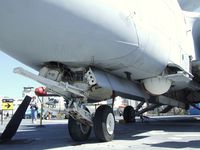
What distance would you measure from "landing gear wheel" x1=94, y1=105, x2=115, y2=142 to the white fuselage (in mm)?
1045

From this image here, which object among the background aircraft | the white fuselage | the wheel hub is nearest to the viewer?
the white fuselage

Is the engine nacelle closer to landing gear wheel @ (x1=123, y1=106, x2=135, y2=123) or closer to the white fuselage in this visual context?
the white fuselage

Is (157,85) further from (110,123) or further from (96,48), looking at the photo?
(96,48)

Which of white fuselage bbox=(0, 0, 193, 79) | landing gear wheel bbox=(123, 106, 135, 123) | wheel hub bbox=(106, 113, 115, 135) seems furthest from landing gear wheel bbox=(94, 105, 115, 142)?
landing gear wheel bbox=(123, 106, 135, 123)

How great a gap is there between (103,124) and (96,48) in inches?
76.1

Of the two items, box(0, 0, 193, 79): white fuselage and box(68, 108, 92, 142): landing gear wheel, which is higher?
box(0, 0, 193, 79): white fuselage

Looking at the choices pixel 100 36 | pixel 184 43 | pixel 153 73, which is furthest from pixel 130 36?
pixel 184 43

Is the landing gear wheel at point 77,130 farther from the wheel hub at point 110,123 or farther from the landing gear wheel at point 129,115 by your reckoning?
the landing gear wheel at point 129,115

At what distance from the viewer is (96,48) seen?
25.7ft

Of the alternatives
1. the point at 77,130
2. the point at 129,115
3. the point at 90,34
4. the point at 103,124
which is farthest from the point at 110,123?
the point at 129,115

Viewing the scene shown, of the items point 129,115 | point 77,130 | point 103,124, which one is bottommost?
point 77,130

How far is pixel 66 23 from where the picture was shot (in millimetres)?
6996

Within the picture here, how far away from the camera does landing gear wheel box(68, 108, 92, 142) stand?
935 cm

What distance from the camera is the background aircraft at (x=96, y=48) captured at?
272 inches
